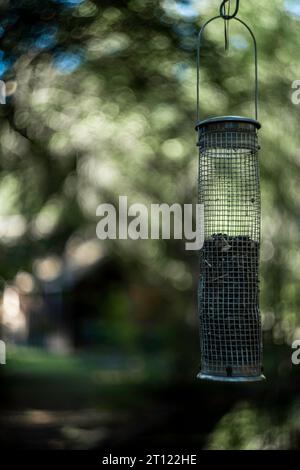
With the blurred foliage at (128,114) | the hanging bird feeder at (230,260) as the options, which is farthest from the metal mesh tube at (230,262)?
the blurred foliage at (128,114)

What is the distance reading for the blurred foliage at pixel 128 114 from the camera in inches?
233

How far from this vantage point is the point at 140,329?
13.7 m

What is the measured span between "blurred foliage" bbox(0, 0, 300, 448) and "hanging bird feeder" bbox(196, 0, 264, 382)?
2.50 metres

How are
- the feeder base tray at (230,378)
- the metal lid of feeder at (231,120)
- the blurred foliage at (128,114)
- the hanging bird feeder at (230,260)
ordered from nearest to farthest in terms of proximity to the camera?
1. the feeder base tray at (230,378)
2. the metal lid of feeder at (231,120)
3. the hanging bird feeder at (230,260)
4. the blurred foliage at (128,114)

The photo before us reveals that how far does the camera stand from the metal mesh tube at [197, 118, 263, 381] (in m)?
3.33

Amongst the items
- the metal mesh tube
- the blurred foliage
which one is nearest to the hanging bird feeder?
the metal mesh tube

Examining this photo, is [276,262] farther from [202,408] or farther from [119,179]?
[202,408]

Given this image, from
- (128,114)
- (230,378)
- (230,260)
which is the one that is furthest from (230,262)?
(128,114)

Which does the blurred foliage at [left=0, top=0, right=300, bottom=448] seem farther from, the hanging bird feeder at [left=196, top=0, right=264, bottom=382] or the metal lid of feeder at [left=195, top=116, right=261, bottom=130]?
the metal lid of feeder at [left=195, top=116, right=261, bottom=130]

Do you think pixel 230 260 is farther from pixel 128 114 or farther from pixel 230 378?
pixel 128 114

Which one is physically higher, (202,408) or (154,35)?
(154,35)

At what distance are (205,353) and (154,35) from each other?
349cm

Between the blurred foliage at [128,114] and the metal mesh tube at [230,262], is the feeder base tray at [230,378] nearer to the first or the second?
the metal mesh tube at [230,262]

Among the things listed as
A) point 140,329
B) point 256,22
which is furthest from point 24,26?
point 140,329
